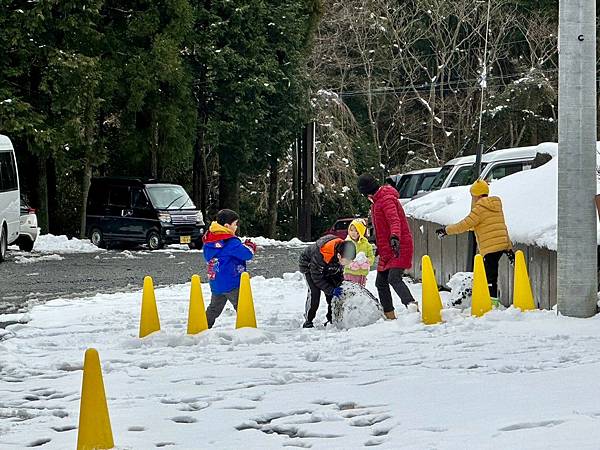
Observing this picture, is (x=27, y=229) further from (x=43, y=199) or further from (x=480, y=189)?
(x=480, y=189)

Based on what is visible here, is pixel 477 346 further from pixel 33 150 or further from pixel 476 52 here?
pixel 476 52

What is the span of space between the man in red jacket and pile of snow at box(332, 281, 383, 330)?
45 centimetres

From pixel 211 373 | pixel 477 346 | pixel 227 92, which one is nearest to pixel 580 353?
pixel 477 346

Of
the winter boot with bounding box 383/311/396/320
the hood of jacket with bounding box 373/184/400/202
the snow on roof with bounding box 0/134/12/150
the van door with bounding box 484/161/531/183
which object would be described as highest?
the snow on roof with bounding box 0/134/12/150

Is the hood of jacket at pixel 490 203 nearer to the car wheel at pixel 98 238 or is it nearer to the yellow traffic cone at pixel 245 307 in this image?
the yellow traffic cone at pixel 245 307

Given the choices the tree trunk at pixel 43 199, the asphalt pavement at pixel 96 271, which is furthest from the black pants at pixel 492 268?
the tree trunk at pixel 43 199

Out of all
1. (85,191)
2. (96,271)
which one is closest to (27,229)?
(85,191)

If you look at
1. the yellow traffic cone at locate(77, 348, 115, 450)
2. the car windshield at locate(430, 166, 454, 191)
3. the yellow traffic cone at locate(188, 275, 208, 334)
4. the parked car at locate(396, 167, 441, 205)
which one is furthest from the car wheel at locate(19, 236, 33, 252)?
the yellow traffic cone at locate(77, 348, 115, 450)

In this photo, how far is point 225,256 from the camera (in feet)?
40.2

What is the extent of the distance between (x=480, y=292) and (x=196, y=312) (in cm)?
280

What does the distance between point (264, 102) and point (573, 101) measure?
97.4 feet

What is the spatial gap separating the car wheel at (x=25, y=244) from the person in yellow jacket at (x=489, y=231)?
18.9 metres

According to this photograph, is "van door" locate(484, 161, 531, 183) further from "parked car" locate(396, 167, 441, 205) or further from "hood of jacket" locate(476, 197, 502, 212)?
"hood of jacket" locate(476, 197, 502, 212)

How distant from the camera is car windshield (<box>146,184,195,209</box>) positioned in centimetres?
3456
